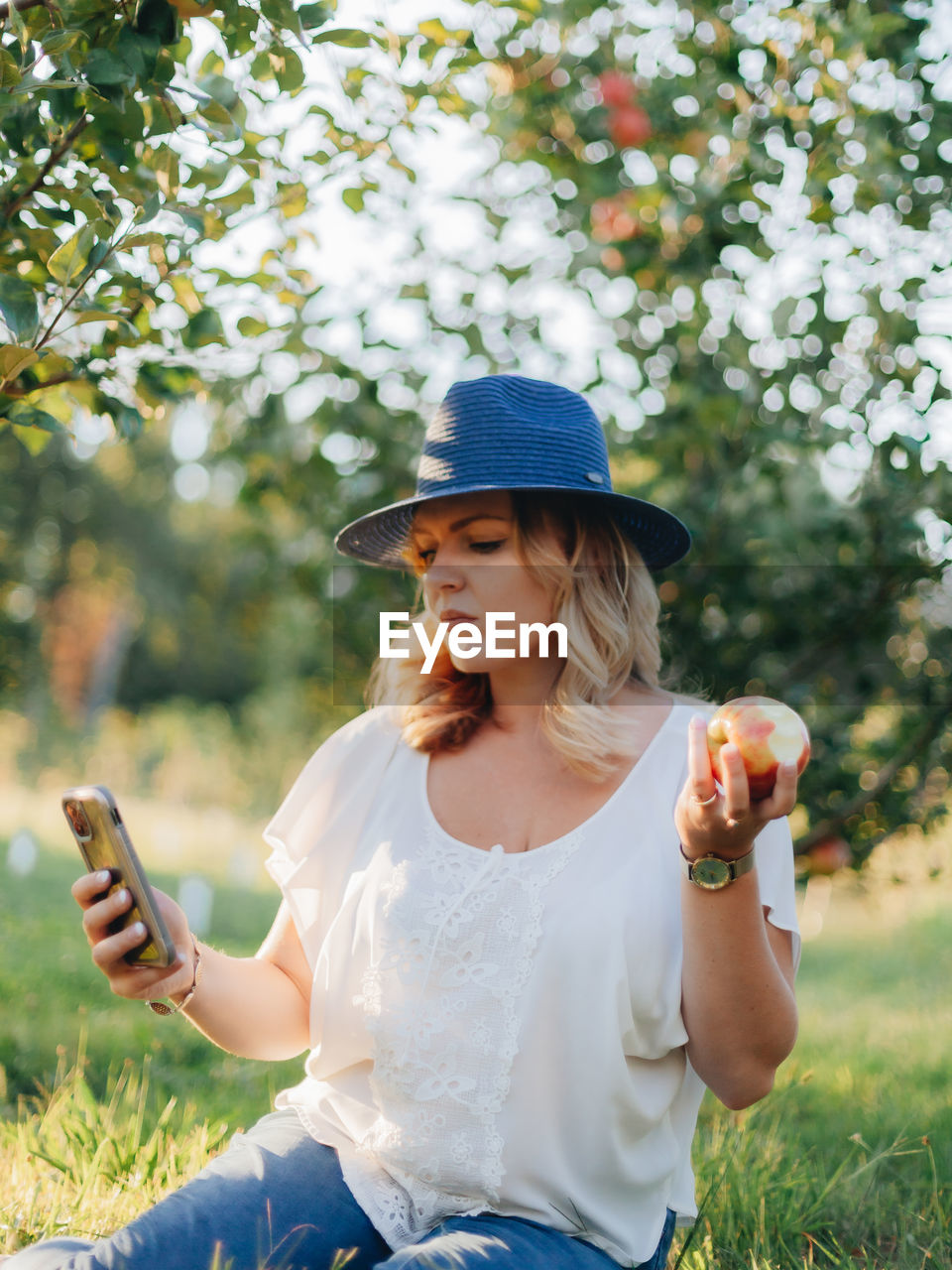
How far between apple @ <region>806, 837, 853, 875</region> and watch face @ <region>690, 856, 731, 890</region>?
190cm

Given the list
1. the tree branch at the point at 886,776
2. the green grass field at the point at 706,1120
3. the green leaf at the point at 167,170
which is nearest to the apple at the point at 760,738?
the green grass field at the point at 706,1120

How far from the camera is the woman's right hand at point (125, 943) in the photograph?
4.94 feet

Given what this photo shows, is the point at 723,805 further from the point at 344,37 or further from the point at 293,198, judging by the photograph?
the point at 293,198

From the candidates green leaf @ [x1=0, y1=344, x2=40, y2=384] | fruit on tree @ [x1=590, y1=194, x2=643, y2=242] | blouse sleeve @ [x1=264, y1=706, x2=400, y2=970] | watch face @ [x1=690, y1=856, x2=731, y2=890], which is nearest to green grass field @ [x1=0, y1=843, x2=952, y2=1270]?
blouse sleeve @ [x1=264, y1=706, x2=400, y2=970]

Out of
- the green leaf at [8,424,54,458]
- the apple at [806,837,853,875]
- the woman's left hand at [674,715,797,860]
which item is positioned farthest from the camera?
the apple at [806,837,853,875]

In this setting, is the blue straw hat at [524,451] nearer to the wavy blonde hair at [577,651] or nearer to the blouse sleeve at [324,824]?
the wavy blonde hair at [577,651]

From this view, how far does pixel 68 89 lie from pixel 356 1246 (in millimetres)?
1624

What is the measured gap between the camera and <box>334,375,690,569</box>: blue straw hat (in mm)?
1827

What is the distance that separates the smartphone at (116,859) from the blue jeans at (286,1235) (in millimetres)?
344

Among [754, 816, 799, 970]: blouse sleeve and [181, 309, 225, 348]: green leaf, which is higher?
[181, 309, 225, 348]: green leaf

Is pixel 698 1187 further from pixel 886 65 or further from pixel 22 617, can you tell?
pixel 22 617

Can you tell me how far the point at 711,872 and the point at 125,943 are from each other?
79 cm

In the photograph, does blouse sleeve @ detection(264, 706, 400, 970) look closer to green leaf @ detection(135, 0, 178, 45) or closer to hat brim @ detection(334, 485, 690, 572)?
hat brim @ detection(334, 485, 690, 572)

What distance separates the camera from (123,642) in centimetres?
2272
